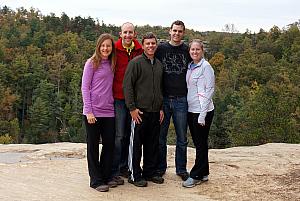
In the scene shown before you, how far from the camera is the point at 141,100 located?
5051mm

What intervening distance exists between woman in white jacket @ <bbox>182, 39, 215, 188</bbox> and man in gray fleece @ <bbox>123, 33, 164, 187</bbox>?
Answer: 0.37 meters

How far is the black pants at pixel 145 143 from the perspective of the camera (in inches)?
203

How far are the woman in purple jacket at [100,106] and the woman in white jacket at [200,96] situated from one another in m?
0.91

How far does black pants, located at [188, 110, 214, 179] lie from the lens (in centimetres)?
524

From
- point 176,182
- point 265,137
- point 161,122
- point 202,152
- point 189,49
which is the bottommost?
point 265,137

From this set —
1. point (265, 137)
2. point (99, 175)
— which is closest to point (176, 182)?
point (99, 175)

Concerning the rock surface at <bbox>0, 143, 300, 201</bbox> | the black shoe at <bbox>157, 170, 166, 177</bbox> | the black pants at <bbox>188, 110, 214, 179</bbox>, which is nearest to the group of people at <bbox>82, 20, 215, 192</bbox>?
the black pants at <bbox>188, 110, 214, 179</bbox>

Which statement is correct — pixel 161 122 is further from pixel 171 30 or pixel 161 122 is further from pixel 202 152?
pixel 171 30

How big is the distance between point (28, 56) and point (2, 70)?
22.1 feet

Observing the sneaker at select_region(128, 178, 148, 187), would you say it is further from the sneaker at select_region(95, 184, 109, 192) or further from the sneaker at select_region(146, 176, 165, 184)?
the sneaker at select_region(95, 184, 109, 192)

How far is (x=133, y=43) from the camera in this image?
204 inches

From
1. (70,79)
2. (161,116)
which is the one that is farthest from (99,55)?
(70,79)

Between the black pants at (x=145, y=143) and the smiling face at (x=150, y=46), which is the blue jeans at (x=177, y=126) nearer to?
the black pants at (x=145, y=143)

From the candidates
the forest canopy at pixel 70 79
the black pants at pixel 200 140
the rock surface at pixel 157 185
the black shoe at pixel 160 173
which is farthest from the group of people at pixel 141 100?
the forest canopy at pixel 70 79
